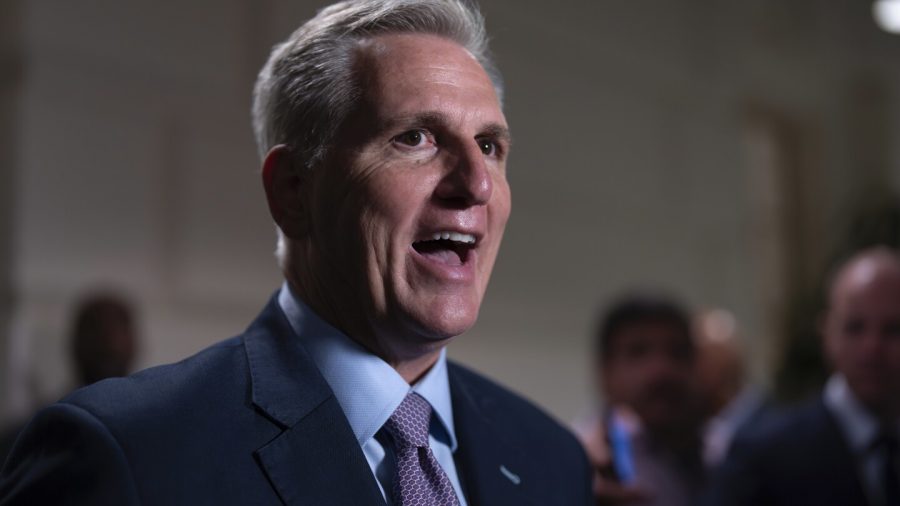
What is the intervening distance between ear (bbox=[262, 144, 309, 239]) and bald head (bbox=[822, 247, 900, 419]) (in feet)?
5.94

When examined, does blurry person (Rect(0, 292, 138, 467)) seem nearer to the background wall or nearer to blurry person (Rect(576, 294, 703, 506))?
the background wall

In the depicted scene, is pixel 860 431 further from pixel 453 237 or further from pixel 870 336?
pixel 453 237

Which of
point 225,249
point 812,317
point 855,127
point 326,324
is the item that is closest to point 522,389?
point 225,249

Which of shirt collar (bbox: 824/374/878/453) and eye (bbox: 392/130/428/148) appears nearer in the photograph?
eye (bbox: 392/130/428/148)

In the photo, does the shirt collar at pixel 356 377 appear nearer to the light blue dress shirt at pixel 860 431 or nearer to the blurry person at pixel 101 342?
the light blue dress shirt at pixel 860 431

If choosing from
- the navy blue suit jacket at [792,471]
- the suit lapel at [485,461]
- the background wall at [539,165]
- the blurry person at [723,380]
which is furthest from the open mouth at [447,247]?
the blurry person at [723,380]

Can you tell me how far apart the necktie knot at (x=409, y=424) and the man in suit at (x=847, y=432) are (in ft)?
4.57

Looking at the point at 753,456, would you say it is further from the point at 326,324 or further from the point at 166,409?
the point at 166,409

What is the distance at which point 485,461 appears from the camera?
1423mm

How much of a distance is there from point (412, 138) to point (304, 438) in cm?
39

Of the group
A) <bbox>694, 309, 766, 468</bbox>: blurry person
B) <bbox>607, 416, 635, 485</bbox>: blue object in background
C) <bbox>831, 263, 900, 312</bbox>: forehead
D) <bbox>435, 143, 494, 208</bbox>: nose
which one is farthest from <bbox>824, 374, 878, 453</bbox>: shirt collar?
<bbox>435, 143, 494, 208</bbox>: nose

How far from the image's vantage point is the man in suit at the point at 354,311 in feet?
3.85

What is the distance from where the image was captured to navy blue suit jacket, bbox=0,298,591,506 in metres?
1.10

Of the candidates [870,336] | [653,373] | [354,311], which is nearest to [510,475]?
[354,311]
